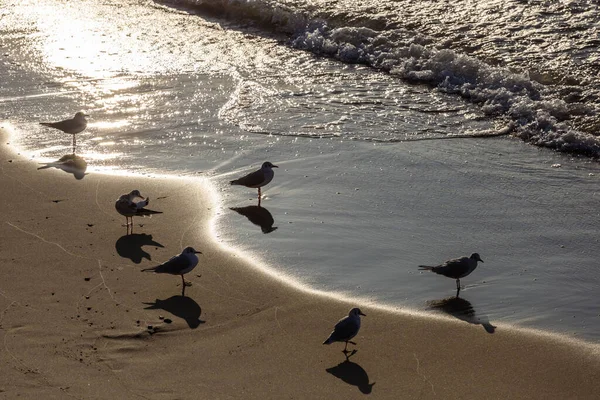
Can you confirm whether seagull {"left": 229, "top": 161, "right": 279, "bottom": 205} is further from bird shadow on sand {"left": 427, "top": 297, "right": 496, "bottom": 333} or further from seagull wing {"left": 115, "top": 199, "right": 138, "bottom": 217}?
bird shadow on sand {"left": 427, "top": 297, "right": 496, "bottom": 333}

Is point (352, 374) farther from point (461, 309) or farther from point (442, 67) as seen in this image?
point (442, 67)

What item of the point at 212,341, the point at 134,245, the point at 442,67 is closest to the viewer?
the point at 212,341

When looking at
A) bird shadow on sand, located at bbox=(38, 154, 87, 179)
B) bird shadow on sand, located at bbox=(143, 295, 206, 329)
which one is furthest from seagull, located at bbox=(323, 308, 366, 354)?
bird shadow on sand, located at bbox=(38, 154, 87, 179)

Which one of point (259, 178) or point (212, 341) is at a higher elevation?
point (259, 178)

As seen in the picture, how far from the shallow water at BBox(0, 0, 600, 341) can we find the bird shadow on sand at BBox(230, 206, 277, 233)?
0.10 feet

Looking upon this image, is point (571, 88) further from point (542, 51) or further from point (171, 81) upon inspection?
point (171, 81)

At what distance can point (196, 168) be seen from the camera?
454 inches

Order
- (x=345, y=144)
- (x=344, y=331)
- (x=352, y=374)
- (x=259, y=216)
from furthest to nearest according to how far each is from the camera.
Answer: (x=345, y=144)
(x=259, y=216)
(x=344, y=331)
(x=352, y=374)

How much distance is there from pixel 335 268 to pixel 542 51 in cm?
892

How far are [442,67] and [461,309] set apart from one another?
880 cm

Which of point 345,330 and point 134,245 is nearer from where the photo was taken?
point 345,330

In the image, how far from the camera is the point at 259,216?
32.8 feet

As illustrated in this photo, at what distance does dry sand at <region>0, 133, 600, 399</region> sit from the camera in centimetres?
669

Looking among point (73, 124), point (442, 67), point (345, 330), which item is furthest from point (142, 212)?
point (442, 67)
